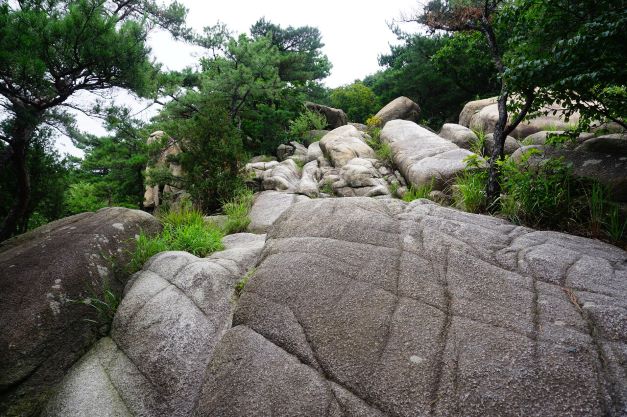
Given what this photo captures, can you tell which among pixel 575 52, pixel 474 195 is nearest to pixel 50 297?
pixel 474 195

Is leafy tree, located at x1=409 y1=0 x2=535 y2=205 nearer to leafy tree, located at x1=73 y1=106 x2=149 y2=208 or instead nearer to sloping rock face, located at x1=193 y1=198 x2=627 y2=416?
sloping rock face, located at x1=193 y1=198 x2=627 y2=416

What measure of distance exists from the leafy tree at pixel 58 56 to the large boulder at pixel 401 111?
37.1ft

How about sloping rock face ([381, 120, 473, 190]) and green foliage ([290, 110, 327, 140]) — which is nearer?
sloping rock face ([381, 120, 473, 190])

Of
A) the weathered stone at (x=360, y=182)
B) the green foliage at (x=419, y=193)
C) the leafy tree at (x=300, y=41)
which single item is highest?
the leafy tree at (x=300, y=41)

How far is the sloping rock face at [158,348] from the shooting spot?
2.95 metres

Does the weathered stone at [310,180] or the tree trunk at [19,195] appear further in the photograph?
the weathered stone at [310,180]

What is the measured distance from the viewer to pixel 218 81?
10.1 metres

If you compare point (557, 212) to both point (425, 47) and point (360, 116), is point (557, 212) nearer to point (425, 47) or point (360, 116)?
point (425, 47)

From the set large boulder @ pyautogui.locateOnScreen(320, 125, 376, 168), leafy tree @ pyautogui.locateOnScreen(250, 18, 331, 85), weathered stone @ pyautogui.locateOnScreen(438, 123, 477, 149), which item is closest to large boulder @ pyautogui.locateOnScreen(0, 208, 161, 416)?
large boulder @ pyautogui.locateOnScreen(320, 125, 376, 168)

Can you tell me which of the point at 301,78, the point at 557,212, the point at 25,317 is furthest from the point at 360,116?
the point at 25,317

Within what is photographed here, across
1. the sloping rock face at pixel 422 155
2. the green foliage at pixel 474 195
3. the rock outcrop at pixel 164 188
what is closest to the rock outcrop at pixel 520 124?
the sloping rock face at pixel 422 155

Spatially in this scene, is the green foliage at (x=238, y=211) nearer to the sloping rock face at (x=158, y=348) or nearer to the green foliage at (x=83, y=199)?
the sloping rock face at (x=158, y=348)

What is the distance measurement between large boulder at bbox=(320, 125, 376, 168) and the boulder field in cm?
678

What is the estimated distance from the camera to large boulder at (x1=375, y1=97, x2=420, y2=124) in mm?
14836
